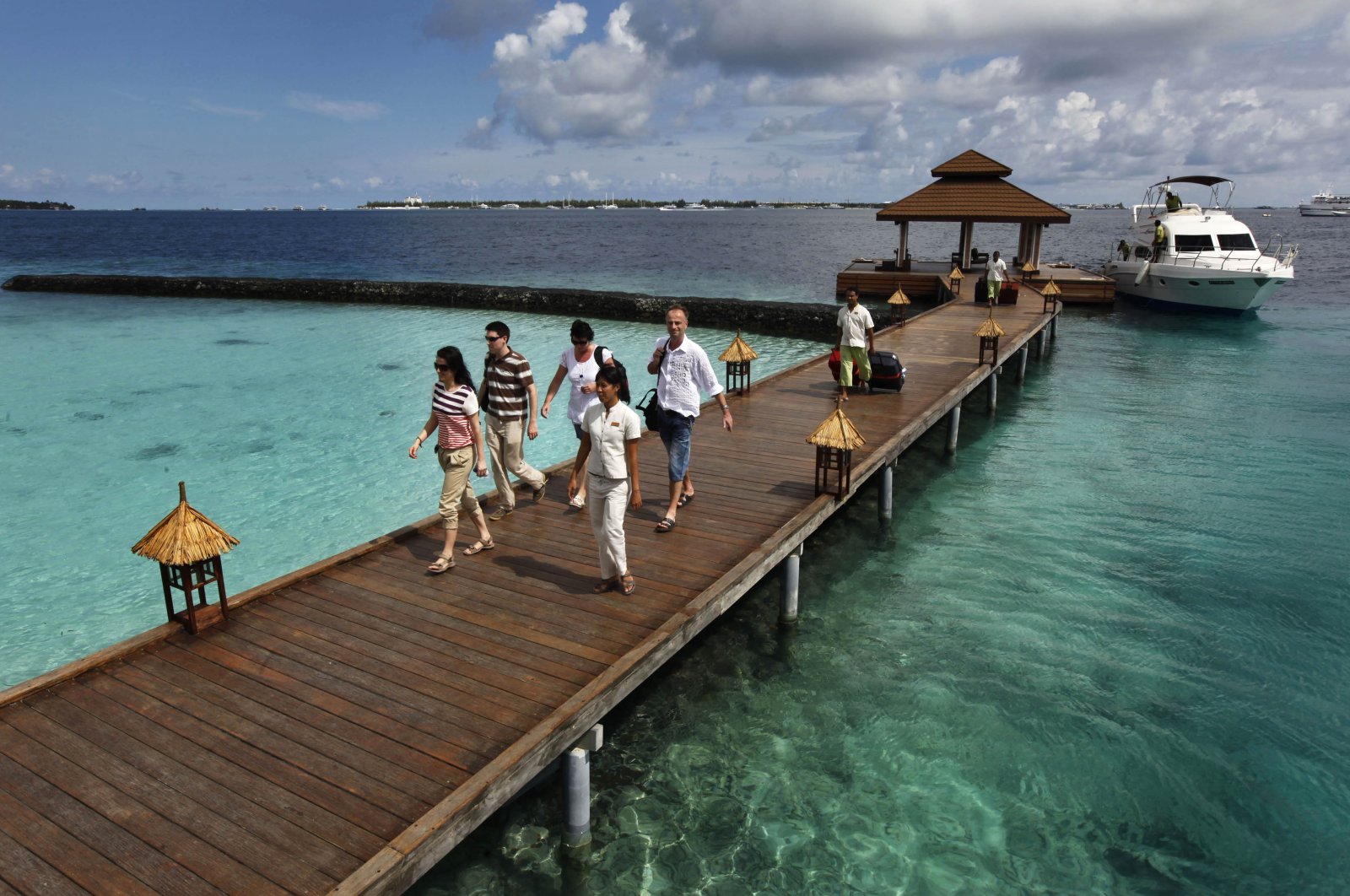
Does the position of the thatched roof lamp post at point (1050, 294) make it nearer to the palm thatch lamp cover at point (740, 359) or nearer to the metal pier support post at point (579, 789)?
the palm thatch lamp cover at point (740, 359)

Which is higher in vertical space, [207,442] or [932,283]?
[932,283]

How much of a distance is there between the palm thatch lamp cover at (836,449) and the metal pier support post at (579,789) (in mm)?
4295

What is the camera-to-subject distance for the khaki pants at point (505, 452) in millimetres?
7805

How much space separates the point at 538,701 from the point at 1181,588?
787cm

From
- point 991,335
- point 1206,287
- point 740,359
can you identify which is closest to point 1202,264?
point 1206,287

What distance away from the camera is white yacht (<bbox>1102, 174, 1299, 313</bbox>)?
29.3m

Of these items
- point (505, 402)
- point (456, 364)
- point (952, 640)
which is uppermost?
point (456, 364)

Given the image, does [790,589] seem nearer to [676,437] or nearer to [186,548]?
[676,437]

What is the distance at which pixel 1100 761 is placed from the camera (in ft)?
21.1

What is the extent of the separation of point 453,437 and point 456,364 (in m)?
0.63

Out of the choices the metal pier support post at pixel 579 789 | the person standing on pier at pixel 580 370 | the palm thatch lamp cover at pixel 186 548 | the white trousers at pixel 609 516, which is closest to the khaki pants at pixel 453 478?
the person standing on pier at pixel 580 370

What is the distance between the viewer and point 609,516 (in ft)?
20.6

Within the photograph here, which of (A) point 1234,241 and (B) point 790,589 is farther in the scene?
(A) point 1234,241

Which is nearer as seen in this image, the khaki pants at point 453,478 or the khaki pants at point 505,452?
the khaki pants at point 453,478
